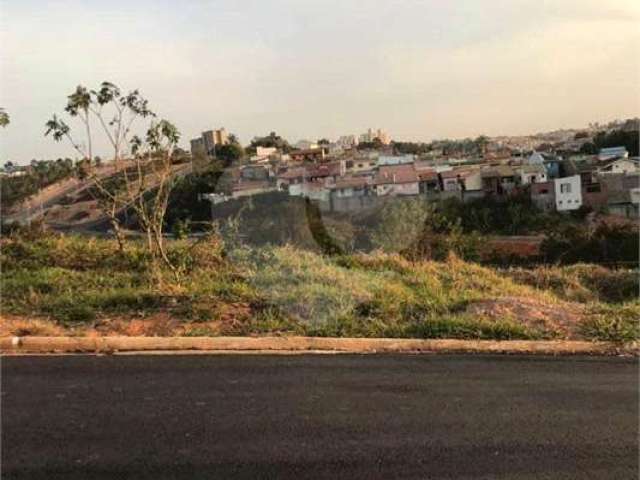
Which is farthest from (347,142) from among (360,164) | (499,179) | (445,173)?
(499,179)

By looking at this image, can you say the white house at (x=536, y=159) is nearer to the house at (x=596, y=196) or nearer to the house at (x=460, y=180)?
the house at (x=596, y=196)

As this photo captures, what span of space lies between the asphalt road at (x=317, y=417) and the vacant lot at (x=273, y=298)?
0.86 metres

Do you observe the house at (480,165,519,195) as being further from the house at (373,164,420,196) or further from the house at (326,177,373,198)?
the house at (326,177,373,198)

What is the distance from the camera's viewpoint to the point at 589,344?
6.87m

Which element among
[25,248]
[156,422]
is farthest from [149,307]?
[25,248]

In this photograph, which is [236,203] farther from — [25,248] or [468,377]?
[468,377]

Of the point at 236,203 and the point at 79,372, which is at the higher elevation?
the point at 236,203

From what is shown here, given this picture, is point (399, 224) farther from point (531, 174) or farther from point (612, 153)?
point (612, 153)

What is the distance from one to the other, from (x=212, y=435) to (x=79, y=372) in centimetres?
190

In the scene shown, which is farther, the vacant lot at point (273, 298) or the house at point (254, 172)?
the house at point (254, 172)

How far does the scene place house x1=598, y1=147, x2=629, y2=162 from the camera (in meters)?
46.7

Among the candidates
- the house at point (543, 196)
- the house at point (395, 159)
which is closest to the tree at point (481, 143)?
the house at point (543, 196)

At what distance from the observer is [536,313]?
7730 millimetres

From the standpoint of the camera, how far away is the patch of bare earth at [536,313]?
726 centimetres
